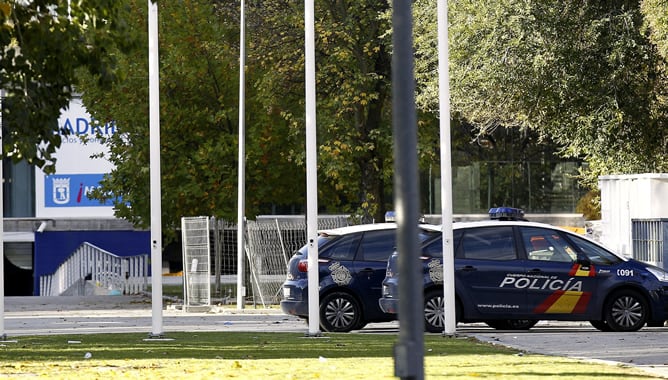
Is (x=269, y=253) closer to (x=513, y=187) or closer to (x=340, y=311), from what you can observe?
(x=340, y=311)

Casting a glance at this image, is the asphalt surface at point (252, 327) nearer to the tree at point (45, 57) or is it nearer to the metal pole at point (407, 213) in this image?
the metal pole at point (407, 213)

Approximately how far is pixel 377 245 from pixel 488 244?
5.58 feet

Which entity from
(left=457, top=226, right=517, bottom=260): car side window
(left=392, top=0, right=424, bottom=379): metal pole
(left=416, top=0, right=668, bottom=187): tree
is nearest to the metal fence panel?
(left=416, top=0, right=668, bottom=187): tree

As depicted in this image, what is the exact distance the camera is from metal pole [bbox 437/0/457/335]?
18531mm

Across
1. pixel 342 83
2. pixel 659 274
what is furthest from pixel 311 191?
pixel 342 83

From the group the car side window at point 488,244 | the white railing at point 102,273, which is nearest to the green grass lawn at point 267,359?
the car side window at point 488,244

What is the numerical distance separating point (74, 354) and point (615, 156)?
47.1 feet

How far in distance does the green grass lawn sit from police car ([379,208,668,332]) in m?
1.44

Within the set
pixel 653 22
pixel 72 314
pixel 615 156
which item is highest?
pixel 653 22

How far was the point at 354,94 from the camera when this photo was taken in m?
33.7

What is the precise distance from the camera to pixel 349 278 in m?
21.0

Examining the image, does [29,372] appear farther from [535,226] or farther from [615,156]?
[615,156]

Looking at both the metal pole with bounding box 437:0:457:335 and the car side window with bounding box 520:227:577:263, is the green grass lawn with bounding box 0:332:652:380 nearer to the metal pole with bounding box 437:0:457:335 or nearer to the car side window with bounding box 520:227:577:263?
the metal pole with bounding box 437:0:457:335

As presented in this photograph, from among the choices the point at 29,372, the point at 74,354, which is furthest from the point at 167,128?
the point at 29,372
